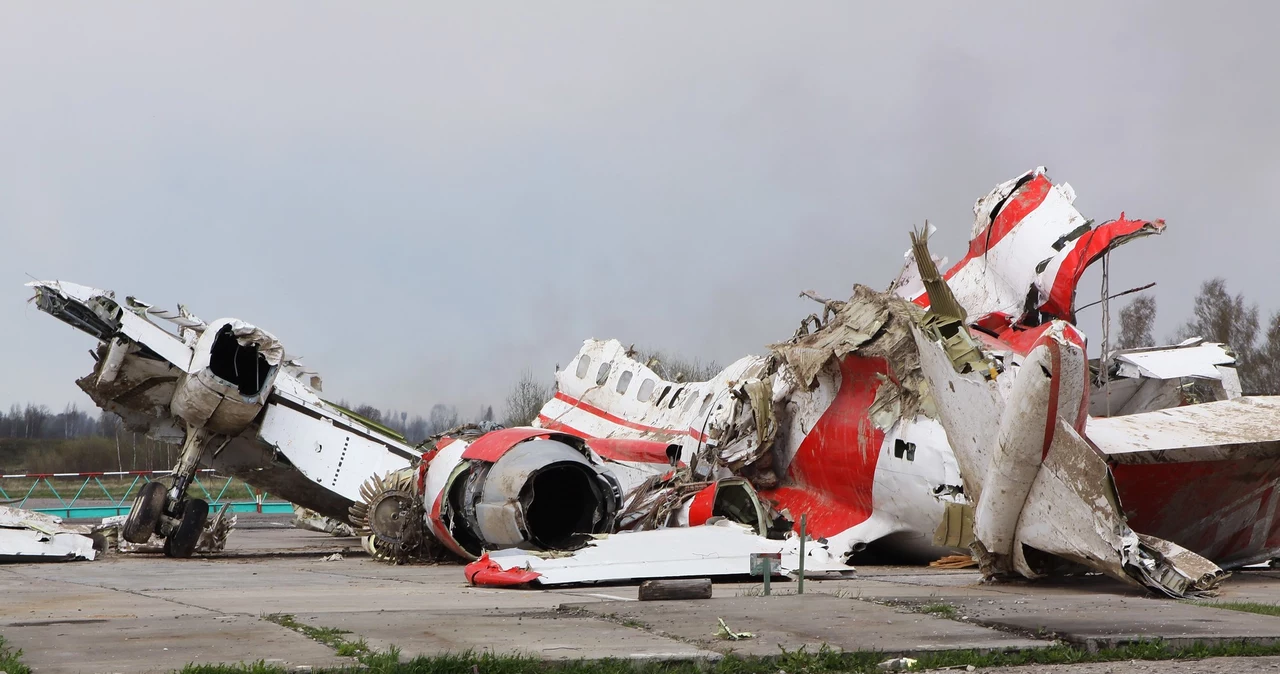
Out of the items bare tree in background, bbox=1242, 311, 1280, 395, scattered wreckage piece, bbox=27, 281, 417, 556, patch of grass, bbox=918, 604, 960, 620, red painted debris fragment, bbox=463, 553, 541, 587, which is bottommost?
patch of grass, bbox=918, 604, 960, 620

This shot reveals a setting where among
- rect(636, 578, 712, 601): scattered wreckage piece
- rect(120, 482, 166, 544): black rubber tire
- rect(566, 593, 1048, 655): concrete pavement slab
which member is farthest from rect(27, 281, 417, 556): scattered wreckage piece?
rect(566, 593, 1048, 655): concrete pavement slab

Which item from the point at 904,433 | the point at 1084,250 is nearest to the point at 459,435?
the point at 904,433

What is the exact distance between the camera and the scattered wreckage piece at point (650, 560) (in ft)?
32.1

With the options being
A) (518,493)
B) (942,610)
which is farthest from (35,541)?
(942,610)

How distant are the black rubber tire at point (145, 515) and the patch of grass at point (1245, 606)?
40.3ft

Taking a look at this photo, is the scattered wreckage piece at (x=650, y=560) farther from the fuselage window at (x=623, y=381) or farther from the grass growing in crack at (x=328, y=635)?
the fuselage window at (x=623, y=381)

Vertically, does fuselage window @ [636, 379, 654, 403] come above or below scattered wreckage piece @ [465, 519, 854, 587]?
above

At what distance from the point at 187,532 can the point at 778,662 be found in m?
11.9

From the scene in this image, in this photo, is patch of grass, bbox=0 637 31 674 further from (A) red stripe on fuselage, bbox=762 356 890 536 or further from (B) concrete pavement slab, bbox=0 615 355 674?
(A) red stripe on fuselage, bbox=762 356 890 536

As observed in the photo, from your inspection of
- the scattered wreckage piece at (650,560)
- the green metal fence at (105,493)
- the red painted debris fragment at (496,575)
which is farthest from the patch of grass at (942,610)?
the green metal fence at (105,493)

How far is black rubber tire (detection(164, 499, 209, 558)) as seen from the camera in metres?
15.1

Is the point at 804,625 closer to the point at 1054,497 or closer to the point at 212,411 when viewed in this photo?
the point at 1054,497

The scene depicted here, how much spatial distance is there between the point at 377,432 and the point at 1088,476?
11.8m

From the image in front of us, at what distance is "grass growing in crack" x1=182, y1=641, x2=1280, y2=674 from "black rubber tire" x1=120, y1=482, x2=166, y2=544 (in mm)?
11171
